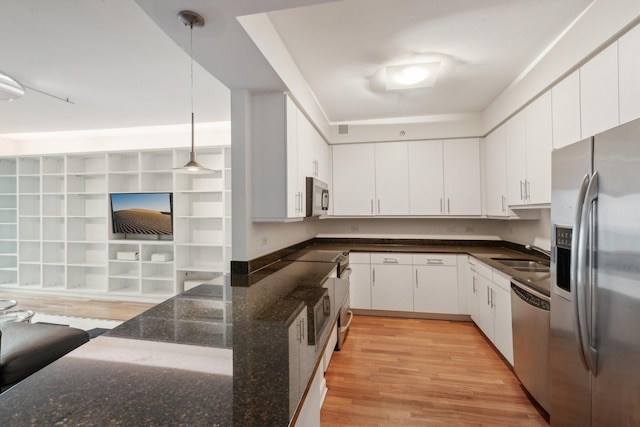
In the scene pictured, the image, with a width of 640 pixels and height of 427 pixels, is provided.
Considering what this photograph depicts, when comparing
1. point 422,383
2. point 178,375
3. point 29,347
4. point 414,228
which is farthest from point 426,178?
point 29,347

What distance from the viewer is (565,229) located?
1505 mm

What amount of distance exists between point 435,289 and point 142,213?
4.55m

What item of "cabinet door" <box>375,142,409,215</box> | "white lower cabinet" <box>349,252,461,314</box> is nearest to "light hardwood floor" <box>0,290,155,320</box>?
"white lower cabinet" <box>349,252,461,314</box>

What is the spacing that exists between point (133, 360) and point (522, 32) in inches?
120

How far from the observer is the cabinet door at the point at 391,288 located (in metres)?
3.76

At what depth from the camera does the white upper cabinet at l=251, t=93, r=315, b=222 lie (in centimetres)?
241

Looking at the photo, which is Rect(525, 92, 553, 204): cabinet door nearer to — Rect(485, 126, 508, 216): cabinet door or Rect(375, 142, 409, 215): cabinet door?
Rect(485, 126, 508, 216): cabinet door

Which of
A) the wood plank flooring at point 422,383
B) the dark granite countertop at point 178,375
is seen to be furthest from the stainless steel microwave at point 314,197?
the dark granite countertop at point 178,375

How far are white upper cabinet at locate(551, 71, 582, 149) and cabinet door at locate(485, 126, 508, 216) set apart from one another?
101 cm

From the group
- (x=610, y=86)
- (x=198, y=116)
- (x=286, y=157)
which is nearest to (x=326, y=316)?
(x=286, y=157)

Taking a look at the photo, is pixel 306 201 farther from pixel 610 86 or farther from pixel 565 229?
pixel 610 86

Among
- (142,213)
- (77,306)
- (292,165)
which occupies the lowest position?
(77,306)

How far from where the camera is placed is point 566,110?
215 centimetres

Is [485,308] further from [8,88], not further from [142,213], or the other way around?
[142,213]
